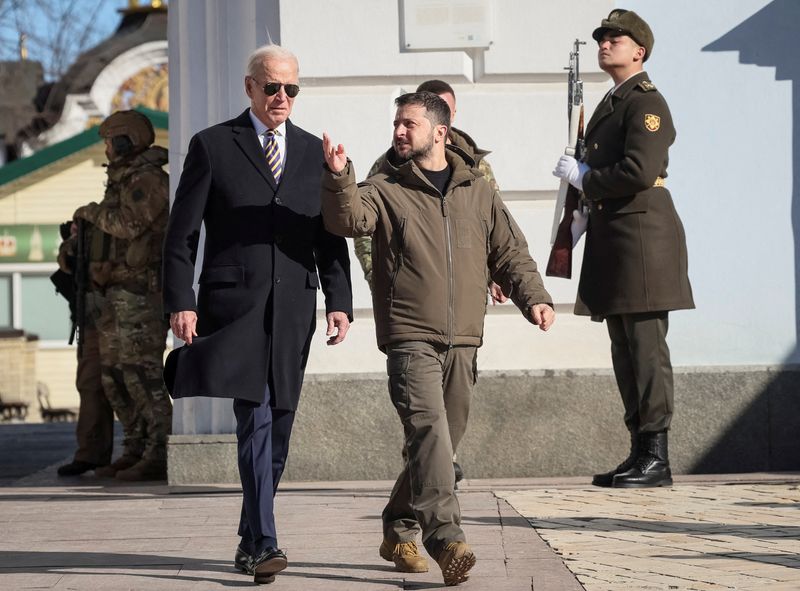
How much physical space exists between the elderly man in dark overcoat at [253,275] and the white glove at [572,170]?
7.50 ft

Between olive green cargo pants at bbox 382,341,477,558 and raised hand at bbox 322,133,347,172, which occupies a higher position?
raised hand at bbox 322,133,347,172

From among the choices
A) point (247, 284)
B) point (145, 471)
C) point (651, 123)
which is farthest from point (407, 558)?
point (145, 471)

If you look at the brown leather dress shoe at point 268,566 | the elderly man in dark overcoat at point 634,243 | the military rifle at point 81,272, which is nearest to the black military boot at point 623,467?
the elderly man in dark overcoat at point 634,243

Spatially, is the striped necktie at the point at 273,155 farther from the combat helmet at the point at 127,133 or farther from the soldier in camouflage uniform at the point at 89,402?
the soldier in camouflage uniform at the point at 89,402

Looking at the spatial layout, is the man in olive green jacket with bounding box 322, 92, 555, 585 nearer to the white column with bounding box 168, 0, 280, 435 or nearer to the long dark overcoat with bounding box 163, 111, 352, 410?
the long dark overcoat with bounding box 163, 111, 352, 410

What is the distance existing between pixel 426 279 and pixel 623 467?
2627 millimetres

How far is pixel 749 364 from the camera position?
9.33 m

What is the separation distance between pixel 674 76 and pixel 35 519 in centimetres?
413

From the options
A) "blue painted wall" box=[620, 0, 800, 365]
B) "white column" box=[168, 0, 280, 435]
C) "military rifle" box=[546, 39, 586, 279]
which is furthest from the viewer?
"blue painted wall" box=[620, 0, 800, 365]

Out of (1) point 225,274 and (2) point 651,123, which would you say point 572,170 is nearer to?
(2) point 651,123

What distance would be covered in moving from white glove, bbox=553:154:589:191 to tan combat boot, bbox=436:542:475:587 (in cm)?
303

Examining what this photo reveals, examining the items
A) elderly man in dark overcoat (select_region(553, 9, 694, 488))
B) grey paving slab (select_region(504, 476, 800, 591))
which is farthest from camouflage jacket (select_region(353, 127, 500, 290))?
grey paving slab (select_region(504, 476, 800, 591))

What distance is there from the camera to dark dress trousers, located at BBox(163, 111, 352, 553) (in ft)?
20.1

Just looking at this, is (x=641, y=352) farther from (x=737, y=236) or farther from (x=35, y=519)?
(x=35, y=519)
